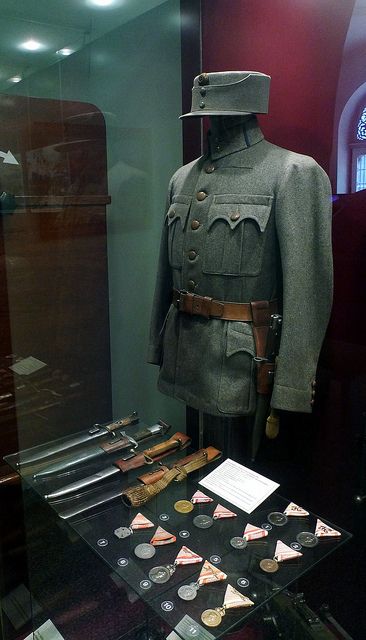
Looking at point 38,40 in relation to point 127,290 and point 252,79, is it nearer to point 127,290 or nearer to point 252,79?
point 252,79

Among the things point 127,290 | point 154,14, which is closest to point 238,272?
point 127,290

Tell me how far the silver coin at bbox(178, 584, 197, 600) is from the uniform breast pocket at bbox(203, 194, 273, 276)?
2.66 feet

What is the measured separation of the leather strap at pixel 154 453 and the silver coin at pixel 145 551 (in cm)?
32

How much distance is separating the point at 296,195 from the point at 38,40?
3.53 feet

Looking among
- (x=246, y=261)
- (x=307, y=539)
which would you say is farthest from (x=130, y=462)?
(x=246, y=261)

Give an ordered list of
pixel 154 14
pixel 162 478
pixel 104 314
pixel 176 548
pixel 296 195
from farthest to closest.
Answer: pixel 104 314, pixel 154 14, pixel 162 478, pixel 296 195, pixel 176 548

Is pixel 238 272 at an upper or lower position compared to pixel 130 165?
lower

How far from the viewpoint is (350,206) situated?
183 cm

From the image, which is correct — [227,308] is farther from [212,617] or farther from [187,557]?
[212,617]

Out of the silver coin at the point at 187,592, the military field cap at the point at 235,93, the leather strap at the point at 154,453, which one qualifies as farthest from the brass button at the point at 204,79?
the silver coin at the point at 187,592

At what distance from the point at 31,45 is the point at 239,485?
1.56 meters

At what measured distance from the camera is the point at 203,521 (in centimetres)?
155

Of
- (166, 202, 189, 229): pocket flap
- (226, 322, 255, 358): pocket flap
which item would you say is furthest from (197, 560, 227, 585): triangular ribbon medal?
(166, 202, 189, 229): pocket flap

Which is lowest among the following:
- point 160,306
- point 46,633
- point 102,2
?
point 46,633
